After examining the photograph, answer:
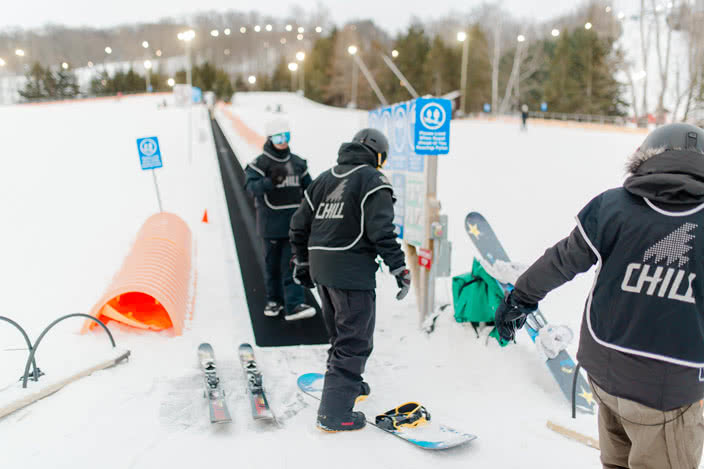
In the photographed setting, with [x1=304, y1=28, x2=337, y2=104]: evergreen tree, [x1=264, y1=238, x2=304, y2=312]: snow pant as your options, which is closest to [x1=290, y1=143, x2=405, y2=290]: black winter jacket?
[x1=264, y1=238, x2=304, y2=312]: snow pant

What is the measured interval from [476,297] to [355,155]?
2.10 m

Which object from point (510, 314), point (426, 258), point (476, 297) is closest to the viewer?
point (510, 314)

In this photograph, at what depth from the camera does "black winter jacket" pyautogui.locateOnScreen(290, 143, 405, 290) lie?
3.32 meters

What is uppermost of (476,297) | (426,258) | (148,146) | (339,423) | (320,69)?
(320,69)

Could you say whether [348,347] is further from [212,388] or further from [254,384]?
[212,388]

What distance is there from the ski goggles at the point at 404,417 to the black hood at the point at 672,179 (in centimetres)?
222

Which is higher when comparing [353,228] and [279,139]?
[279,139]

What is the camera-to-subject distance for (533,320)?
3537 millimetres

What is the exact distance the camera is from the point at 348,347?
3428 mm

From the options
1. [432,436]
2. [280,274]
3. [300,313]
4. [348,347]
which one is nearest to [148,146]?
[280,274]

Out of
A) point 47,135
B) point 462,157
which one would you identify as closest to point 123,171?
point 47,135

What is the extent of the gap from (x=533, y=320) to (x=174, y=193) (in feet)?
38.8

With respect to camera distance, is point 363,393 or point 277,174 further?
point 277,174

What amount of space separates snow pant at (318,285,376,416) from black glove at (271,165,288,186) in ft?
6.93
